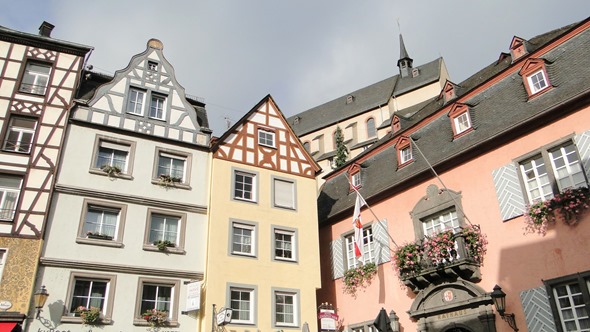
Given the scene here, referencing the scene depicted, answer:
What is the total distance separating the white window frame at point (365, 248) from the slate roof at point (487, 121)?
1063 mm

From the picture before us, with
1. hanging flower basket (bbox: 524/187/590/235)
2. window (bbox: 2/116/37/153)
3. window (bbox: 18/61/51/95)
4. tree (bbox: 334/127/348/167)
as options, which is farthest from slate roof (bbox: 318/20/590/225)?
tree (bbox: 334/127/348/167)

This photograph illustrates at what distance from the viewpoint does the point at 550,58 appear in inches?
599

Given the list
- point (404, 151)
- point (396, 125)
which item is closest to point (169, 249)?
point (404, 151)

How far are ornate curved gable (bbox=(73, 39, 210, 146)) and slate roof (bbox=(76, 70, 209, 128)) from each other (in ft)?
1.19

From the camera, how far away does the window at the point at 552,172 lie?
42.8 ft

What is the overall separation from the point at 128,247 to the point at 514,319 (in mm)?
11183

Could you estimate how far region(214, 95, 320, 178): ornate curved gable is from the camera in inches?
772

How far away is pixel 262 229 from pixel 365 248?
12.7 ft

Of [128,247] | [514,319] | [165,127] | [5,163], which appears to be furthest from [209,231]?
[514,319]

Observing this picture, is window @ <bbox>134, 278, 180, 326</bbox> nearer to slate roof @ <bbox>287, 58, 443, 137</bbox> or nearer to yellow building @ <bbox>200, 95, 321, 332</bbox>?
yellow building @ <bbox>200, 95, 321, 332</bbox>

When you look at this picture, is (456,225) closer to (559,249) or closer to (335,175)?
(559,249)

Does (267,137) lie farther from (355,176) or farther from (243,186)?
(355,176)

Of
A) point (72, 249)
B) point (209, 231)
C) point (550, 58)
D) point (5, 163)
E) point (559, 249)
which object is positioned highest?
point (550, 58)

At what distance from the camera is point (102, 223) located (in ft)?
53.2
